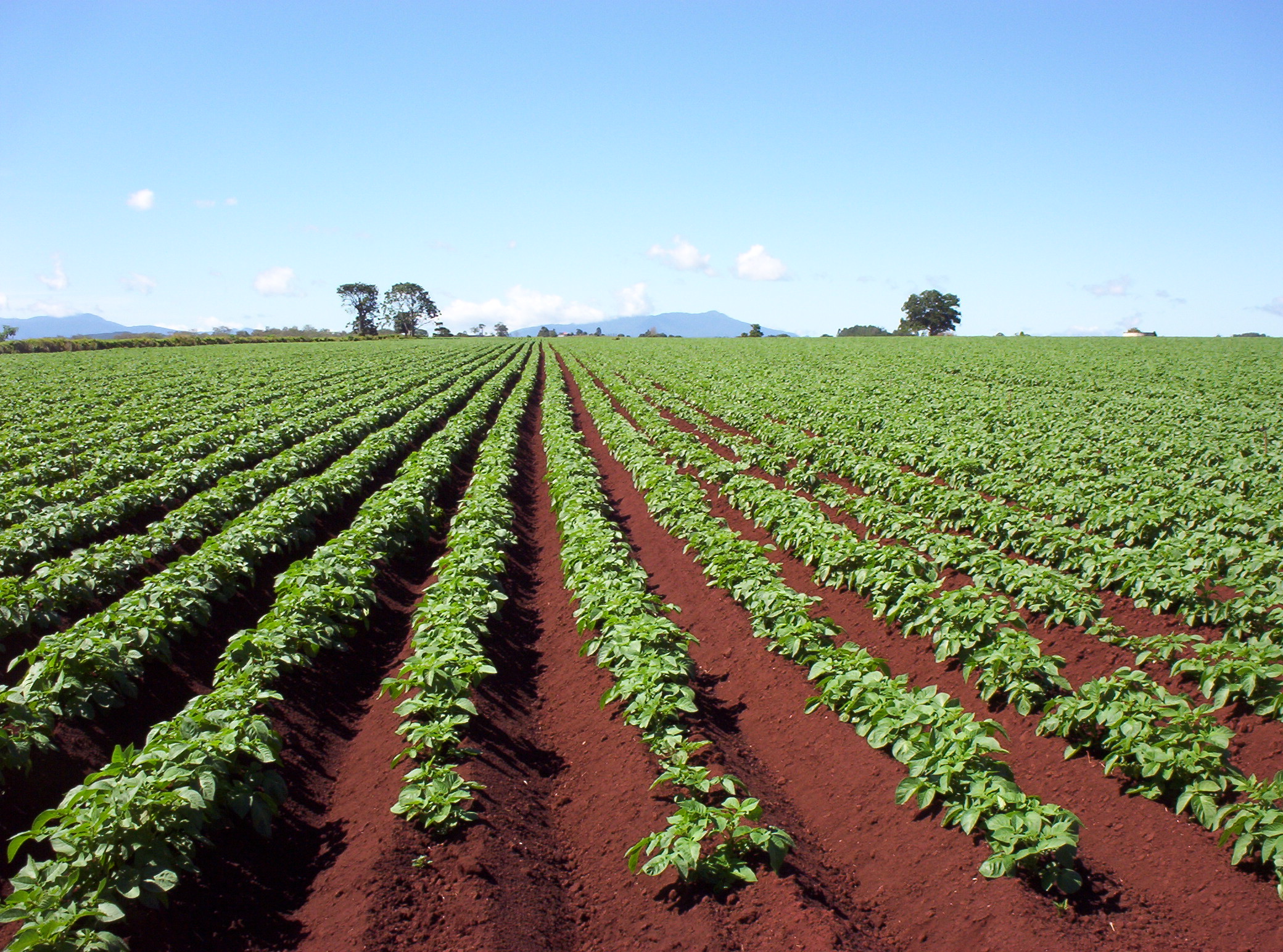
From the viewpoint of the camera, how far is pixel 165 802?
3.97 meters

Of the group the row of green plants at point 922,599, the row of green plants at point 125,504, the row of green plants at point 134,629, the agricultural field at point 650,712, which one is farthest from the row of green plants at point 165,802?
the row of green plants at point 922,599

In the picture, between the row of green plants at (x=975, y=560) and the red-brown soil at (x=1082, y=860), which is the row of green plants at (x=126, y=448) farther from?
the row of green plants at (x=975, y=560)

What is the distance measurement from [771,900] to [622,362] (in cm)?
4612

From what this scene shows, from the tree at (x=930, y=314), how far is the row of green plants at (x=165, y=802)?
11597 centimetres

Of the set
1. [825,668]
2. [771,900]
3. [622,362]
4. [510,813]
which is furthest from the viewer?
[622,362]

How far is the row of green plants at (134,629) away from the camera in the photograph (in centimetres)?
526

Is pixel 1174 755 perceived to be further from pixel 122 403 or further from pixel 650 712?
pixel 122 403

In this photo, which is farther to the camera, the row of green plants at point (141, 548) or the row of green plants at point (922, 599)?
the row of green plants at point (141, 548)

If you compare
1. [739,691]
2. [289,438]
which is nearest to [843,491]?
[739,691]

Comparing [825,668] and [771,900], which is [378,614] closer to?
[825,668]

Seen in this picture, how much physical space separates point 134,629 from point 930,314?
119347 mm

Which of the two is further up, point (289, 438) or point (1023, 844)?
point (289, 438)

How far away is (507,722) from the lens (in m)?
6.41

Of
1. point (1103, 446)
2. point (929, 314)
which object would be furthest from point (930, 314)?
point (1103, 446)
